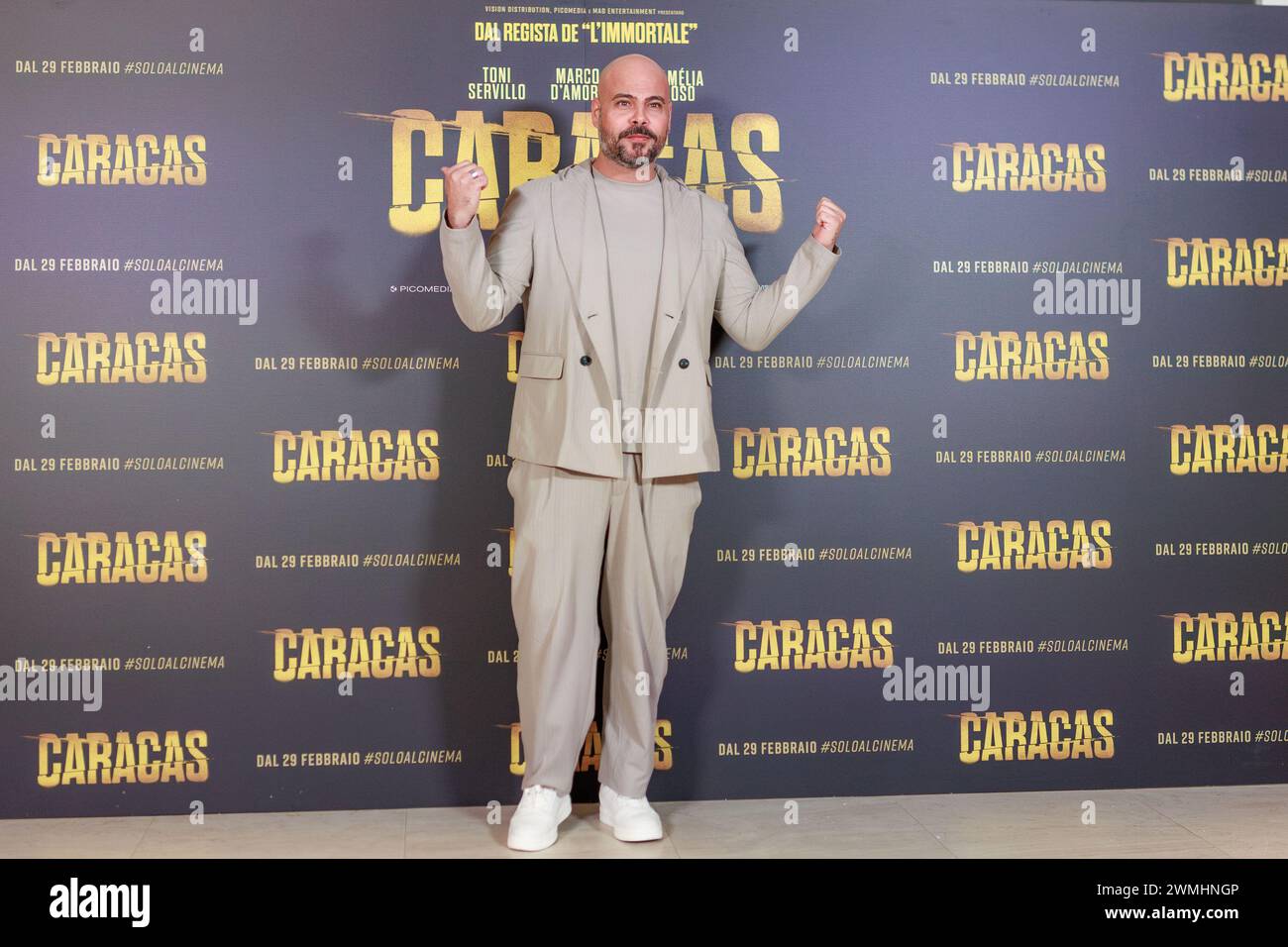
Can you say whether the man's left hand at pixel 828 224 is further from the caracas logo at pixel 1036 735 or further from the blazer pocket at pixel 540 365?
the caracas logo at pixel 1036 735

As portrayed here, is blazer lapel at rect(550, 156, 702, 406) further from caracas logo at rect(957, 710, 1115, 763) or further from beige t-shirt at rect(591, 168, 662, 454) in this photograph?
caracas logo at rect(957, 710, 1115, 763)

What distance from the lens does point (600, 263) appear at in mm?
3301

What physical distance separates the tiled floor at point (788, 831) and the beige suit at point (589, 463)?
9.9 inches

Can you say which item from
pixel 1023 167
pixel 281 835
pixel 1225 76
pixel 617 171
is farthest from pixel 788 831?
pixel 1225 76

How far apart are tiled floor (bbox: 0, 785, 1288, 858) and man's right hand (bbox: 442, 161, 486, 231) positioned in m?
1.63

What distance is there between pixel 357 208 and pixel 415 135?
27cm

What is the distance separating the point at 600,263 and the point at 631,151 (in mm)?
306

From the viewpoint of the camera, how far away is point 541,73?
3.63 m

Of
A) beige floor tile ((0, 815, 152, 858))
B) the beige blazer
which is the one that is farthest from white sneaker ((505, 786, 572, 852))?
beige floor tile ((0, 815, 152, 858))

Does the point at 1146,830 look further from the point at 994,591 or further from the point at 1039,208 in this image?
the point at 1039,208

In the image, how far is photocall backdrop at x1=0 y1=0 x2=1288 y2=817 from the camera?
140 inches

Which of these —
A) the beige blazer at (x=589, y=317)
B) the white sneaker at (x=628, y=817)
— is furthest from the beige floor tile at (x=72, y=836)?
the beige blazer at (x=589, y=317)

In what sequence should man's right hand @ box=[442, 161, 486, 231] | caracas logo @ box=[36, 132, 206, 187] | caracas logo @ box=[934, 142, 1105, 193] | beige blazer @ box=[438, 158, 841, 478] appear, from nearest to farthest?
man's right hand @ box=[442, 161, 486, 231]
beige blazer @ box=[438, 158, 841, 478]
caracas logo @ box=[36, 132, 206, 187]
caracas logo @ box=[934, 142, 1105, 193]

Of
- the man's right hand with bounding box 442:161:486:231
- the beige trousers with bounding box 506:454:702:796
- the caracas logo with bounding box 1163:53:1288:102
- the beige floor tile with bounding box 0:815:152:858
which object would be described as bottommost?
the beige floor tile with bounding box 0:815:152:858
